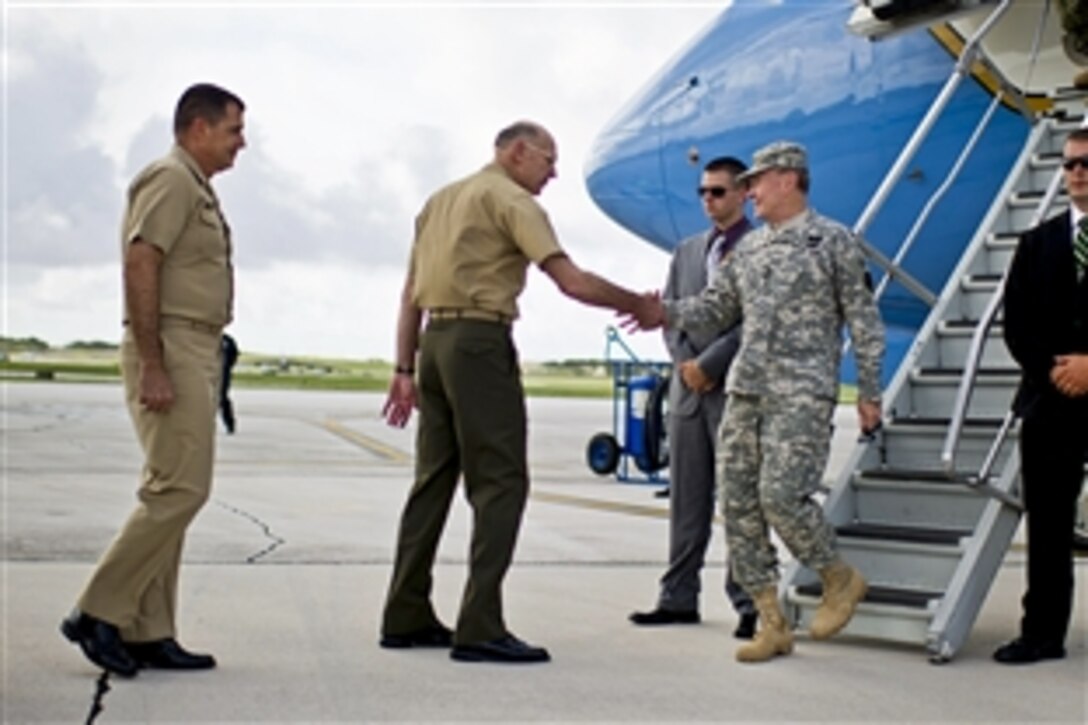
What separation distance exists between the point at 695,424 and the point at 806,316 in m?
0.97

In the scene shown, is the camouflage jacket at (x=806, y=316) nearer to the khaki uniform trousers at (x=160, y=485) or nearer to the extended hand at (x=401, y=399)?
the extended hand at (x=401, y=399)

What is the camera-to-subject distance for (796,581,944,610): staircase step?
557 cm

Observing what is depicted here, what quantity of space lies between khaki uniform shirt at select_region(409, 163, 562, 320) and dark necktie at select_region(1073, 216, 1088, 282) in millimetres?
1813

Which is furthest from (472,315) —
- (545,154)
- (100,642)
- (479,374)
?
(100,642)

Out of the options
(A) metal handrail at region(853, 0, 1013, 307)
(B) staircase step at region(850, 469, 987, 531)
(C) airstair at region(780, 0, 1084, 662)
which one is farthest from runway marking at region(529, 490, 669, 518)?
(B) staircase step at region(850, 469, 987, 531)

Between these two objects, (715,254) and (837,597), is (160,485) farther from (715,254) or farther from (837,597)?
(715,254)

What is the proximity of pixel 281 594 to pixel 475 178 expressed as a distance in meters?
2.10

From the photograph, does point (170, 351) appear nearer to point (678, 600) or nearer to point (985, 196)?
point (678, 600)

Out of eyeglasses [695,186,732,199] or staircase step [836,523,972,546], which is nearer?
staircase step [836,523,972,546]

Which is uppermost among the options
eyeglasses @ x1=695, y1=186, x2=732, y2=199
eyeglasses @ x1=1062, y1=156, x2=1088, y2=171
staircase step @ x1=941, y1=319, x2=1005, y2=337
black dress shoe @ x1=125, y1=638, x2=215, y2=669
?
eyeglasses @ x1=1062, y1=156, x2=1088, y2=171

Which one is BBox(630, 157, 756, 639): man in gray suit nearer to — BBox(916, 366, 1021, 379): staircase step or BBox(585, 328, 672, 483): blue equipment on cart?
BBox(916, 366, 1021, 379): staircase step

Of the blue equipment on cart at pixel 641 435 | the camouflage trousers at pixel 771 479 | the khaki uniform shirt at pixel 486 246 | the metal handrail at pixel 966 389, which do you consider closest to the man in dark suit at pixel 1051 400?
the metal handrail at pixel 966 389

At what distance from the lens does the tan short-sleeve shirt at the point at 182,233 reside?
4977 mm

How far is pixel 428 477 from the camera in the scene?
5.61m
